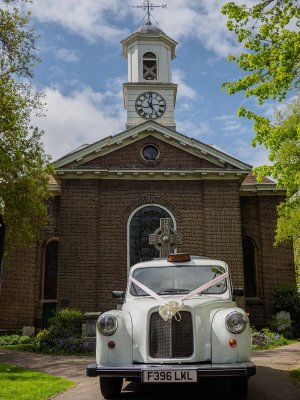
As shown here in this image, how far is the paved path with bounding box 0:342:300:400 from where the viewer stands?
701 centimetres

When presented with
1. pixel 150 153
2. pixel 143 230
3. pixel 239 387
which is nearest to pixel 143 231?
pixel 143 230

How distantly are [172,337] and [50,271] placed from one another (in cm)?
1578

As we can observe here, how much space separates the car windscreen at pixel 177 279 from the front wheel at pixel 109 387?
1.53m

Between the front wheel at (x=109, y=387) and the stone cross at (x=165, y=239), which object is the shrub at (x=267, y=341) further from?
the front wheel at (x=109, y=387)

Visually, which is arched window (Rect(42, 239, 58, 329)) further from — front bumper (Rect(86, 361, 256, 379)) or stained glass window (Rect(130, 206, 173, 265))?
front bumper (Rect(86, 361, 256, 379))

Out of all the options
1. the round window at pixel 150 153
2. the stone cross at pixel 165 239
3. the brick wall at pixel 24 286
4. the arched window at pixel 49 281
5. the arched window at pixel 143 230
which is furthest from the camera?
the arched window at pixel 49 281

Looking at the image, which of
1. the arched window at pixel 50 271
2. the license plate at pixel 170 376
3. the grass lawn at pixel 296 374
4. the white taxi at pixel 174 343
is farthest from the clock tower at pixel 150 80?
the license plate at pixel 170 376

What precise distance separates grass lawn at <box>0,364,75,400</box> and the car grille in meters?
2.21

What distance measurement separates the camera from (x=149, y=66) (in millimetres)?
27656

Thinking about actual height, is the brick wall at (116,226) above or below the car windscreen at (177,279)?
above

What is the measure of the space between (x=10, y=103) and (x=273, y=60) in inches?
343

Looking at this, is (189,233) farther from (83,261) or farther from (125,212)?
(83,261)

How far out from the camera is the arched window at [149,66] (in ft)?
89.7

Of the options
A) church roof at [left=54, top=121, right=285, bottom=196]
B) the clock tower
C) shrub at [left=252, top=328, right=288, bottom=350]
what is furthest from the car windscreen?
the clock tower
